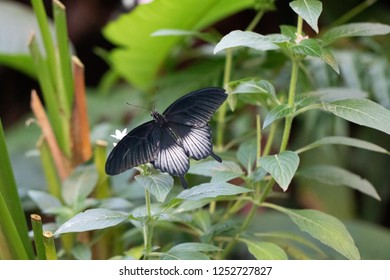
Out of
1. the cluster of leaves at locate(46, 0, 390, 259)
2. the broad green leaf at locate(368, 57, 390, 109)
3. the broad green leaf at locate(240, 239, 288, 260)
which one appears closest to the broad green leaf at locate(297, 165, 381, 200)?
the cluster of leaves at locate(46, 0, 390, 259)

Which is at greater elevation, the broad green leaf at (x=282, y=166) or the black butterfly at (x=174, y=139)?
the black butterfly at (x=174, y=139)

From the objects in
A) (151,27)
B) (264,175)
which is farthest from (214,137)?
(264,175)

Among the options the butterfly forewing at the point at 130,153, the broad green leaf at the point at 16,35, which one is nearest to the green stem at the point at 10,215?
the butterfly forewing at the point at 130,153

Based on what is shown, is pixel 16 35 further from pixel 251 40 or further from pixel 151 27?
pixel 251 40

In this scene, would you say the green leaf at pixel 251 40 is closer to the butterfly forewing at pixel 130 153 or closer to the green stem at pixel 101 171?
the butterfly forewing at pixel 130 153

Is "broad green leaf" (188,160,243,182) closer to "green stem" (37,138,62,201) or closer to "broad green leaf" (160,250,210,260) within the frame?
"broad green leaf" (160,250,210,260)
